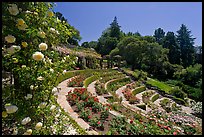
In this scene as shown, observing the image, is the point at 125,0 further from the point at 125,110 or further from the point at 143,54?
the point at 143,54

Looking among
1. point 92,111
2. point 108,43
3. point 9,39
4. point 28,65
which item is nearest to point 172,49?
point 108,43

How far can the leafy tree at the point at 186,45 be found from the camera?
35938 mm

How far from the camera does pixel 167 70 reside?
28.3m

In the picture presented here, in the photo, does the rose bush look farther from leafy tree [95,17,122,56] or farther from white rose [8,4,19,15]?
leafy tree [95,17,122,56]

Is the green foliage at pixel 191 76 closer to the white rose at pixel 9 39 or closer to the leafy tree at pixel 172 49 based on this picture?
the leafy tree at pixel 172 49

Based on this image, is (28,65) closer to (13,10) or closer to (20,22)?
(20,22)

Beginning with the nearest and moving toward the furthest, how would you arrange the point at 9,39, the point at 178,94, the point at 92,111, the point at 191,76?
the point at 9,39 → the point at 92,111 → the point at 178,94 → the point at 191,76

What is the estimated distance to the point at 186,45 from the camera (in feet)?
132

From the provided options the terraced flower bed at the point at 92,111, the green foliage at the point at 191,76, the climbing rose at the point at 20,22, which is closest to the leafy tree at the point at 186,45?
the green foliage at the point at 191,76

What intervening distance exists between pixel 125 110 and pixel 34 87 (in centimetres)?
478

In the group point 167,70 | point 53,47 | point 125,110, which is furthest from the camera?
point 167,70

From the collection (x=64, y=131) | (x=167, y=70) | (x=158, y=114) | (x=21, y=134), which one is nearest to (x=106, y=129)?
(x=64, y=131)

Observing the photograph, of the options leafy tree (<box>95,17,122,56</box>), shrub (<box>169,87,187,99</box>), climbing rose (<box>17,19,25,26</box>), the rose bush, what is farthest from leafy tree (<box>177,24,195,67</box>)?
climbing rose (<box>17,19,25,26</box>)

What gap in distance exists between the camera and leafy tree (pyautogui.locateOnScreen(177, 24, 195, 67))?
118 feet
